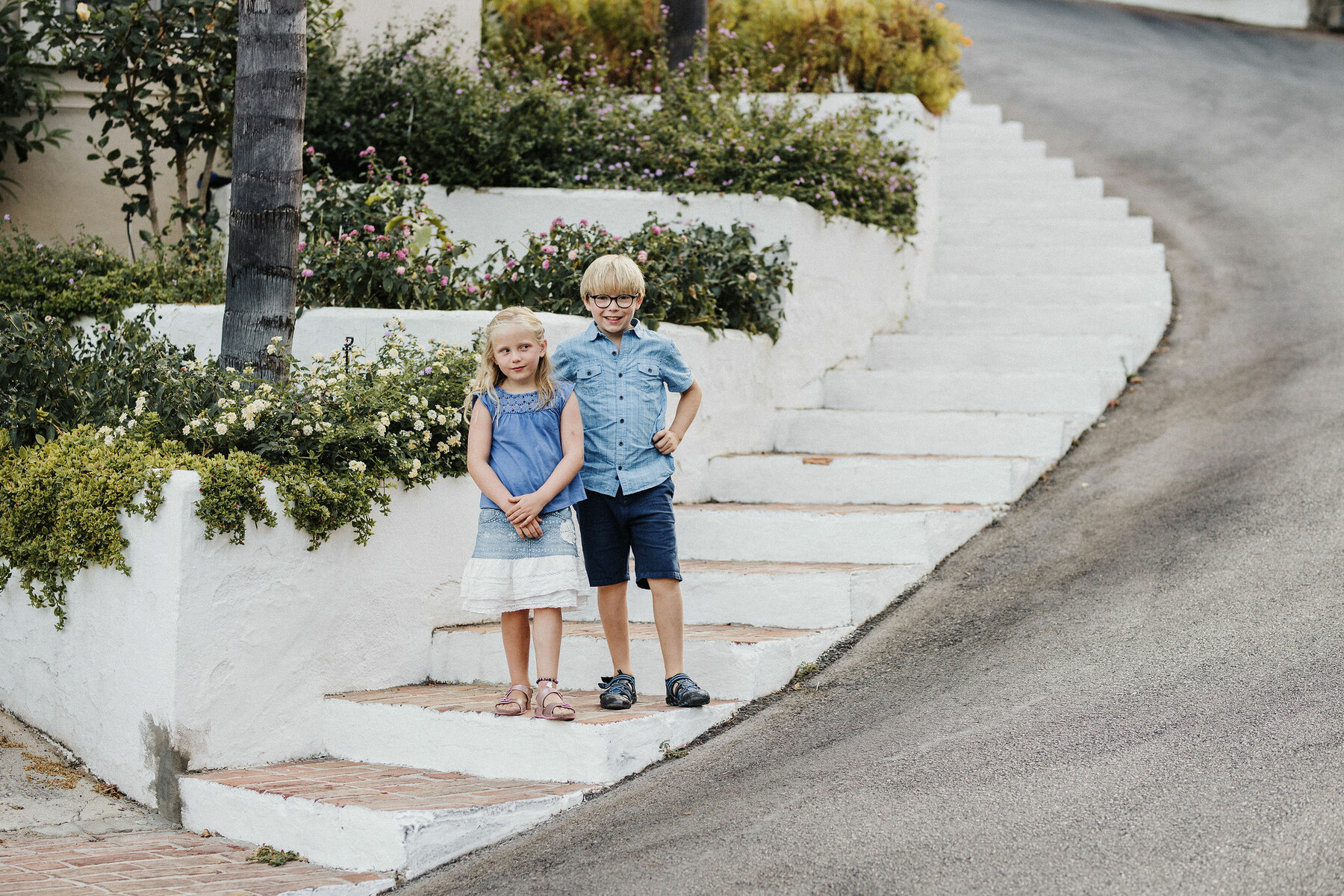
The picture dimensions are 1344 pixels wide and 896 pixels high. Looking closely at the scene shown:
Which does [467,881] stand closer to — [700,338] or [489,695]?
[489,695]

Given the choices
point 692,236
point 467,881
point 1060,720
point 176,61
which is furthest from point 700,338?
point 176,61

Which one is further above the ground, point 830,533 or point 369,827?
point 830,533

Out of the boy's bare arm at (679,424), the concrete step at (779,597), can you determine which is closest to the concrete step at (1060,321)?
the concrete step at (779,597)

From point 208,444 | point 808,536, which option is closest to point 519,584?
point 208,444

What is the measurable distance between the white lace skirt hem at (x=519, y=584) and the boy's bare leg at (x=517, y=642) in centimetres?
8

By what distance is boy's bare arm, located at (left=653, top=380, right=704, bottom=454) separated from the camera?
15.3ft

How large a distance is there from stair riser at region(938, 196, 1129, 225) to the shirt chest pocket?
5.84 meters

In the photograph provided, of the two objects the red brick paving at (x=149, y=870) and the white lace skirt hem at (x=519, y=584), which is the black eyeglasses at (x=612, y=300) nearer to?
the white lace skirt hem at (x=519, y=584)

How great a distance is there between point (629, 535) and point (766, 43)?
236 inches

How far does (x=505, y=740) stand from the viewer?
14.7 feet

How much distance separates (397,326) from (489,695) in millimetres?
1833

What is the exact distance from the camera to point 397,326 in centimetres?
586

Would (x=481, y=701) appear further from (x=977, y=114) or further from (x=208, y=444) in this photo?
(x=977, y=114)

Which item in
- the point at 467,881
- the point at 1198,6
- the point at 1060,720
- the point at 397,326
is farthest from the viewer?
the point at 1198,6
